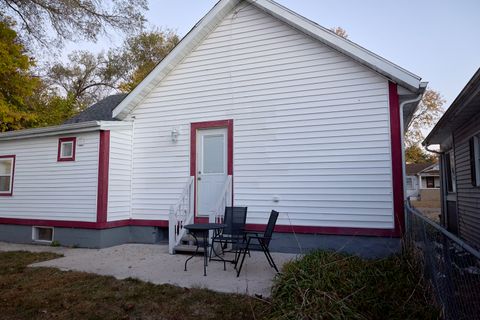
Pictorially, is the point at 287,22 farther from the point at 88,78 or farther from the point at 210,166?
the point at 88,78

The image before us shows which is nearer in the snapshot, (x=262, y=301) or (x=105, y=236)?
(x=262, y=301)

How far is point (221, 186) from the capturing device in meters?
7.47

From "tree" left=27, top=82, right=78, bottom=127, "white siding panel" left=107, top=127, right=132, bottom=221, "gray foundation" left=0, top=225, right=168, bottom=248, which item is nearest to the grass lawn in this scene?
"gray foundation" left=0, top=225, right=168, bottom=248

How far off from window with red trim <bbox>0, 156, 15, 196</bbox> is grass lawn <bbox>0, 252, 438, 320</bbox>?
5274mm

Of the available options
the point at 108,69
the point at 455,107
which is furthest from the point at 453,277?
the point at 108,69

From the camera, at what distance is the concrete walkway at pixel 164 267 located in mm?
4445

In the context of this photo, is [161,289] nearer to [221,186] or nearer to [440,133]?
[221,186]

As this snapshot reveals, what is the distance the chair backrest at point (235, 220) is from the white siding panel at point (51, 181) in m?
3.31

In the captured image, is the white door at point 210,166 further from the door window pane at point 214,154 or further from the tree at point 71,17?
the tree at point 71,17

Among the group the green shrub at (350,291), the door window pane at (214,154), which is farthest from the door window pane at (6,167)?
the green shrub at (350,291)

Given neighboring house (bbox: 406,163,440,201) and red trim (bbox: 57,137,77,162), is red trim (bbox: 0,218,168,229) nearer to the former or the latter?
red trim (bbox: 57,137,77,162)

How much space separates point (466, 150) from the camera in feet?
25.5

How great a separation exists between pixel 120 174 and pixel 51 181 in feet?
6.22

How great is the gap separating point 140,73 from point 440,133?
20.0m
